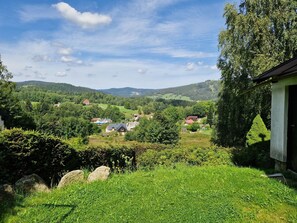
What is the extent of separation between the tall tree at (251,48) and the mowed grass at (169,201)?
10.1 metres

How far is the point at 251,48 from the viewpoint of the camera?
16.1 meters

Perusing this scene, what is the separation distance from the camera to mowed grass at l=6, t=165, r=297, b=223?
3.97 meters

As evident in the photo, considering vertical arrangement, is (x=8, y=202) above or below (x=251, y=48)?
below

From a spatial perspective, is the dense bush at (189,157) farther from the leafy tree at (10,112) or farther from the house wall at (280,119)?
the leafy tree at (10,112)

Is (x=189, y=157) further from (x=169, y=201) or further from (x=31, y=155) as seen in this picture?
(x=31, y=155)

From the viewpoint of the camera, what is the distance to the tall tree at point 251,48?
15242 mm

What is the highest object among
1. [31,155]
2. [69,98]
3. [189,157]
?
[69,98]

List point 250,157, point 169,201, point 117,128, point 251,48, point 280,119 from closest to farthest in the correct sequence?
point 169,201 → point 280,119 → point 250,157 → point 251,48 → point 117,128

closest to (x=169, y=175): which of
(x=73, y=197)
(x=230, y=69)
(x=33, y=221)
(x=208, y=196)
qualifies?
(x=208, y=196)

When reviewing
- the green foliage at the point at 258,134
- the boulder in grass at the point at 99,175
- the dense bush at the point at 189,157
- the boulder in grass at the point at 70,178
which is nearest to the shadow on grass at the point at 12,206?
the boulder in grass at the point at 70,178

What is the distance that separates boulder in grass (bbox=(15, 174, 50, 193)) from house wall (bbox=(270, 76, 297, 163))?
570 centimetres

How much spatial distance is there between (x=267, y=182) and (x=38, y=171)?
18.0 ft

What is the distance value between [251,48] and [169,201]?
14.3m

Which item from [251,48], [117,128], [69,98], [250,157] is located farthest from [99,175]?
[69,98]
